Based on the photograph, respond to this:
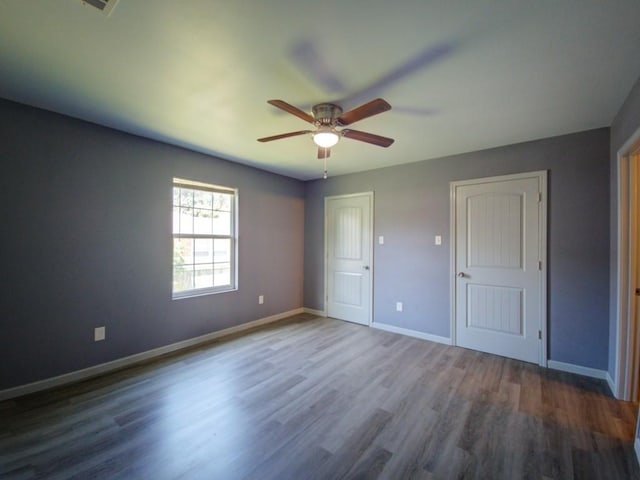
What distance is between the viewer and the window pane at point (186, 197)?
11.4 feet

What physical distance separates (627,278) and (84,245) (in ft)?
15.8

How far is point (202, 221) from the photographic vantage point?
369cm

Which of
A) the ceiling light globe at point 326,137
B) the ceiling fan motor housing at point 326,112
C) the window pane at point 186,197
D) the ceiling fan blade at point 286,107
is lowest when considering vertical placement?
the window pane at point 186,197

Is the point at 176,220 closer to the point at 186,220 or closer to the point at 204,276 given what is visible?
the point at 186,220

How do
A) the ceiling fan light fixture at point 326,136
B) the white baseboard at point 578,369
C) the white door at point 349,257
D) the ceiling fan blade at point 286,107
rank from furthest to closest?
the white door at point 349,257, the white baseboard at point 578,369, the ceiling fan light fixture at point 326,136, the ceiling fan blade at point 286,107

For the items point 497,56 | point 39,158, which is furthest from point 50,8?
point 497,56

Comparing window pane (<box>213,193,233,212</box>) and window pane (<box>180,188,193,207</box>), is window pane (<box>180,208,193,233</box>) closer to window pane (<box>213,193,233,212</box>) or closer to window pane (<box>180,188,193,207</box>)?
window pane (<box>180,188,193,207</box>)

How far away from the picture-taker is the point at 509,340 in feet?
10.3

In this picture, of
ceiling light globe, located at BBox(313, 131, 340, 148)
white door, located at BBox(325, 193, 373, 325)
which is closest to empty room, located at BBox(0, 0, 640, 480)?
ceiling light globe, located at BBox(313, 131, 340, 148)

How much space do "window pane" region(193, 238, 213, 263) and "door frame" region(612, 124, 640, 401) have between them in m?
4.28

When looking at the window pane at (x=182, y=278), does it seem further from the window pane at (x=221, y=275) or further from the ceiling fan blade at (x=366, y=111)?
the ceiling fan blade at (x=366, y=111)

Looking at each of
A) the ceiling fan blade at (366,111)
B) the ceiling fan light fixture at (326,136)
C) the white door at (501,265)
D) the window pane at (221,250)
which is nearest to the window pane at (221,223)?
the window pane at (221,250)

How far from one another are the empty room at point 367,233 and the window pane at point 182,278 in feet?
0.13

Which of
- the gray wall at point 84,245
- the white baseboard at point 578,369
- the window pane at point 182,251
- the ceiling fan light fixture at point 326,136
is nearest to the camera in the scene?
the ceiling fan light fixture at point 326,136
